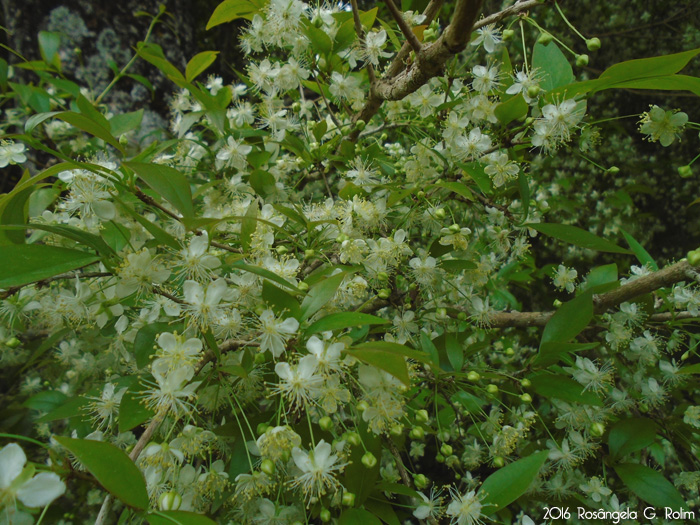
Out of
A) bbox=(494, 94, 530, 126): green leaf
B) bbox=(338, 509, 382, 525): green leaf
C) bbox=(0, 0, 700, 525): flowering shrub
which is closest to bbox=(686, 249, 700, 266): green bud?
bbox=(0, 0, 700, 525): flowering shrub

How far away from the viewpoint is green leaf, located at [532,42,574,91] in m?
0.91

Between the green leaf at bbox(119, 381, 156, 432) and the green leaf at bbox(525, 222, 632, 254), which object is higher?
the green leaf at bbox(119, 381, 156, 432)

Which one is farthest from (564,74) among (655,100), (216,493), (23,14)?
(23,14)

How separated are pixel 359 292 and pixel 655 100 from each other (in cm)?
248

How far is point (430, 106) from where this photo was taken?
1.11 m

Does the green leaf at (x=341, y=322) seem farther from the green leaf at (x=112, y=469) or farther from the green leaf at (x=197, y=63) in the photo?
the green leaf at (x=197, y=63)

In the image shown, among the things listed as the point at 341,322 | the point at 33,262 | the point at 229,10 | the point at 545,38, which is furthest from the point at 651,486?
the point at 229,10

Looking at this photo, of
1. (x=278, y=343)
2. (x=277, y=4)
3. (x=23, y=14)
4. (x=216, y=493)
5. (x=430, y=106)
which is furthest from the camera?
(x=23, y=14)

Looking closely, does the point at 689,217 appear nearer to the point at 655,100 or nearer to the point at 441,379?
the point at 655,100

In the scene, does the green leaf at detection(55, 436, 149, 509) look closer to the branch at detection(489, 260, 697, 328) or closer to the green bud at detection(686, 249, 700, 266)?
the branch at detection(489, 260, 697, 328)

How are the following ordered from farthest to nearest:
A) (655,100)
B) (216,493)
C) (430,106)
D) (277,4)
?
(655,100) < (430,106) < (277,4) < (216,493)

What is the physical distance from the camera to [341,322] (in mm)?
645

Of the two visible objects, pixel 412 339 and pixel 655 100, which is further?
pixel 655 100

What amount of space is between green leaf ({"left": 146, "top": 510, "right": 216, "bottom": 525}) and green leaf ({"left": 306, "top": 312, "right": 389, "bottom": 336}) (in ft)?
0.90
